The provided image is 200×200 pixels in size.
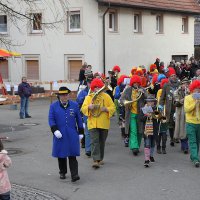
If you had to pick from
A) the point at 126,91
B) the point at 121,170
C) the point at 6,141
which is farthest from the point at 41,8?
the point at 121,170

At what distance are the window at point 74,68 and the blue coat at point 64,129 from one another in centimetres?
1944

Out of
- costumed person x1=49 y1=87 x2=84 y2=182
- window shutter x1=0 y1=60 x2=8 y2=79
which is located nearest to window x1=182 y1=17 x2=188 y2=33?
window shutter x1=0 y1=60 x2=8 y2=79

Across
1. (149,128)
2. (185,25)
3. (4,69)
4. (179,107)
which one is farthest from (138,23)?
(149,128)

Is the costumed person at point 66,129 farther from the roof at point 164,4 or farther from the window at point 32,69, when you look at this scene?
the window at point 32,69

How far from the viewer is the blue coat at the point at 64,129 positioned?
9.21m

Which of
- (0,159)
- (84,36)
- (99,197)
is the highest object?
(84,36)

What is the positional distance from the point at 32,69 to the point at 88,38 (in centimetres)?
453

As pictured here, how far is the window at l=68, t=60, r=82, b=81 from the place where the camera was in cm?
2877

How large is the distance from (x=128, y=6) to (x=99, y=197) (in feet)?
72.3

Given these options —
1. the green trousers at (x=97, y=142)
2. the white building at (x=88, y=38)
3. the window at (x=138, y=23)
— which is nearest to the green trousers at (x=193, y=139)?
the green trousers at (x=97, y=142)

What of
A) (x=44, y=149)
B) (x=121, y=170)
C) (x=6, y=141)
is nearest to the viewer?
(x=121, y=170)

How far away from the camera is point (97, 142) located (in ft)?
34.0

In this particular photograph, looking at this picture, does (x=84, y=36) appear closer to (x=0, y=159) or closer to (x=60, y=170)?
(x=60, y=170)

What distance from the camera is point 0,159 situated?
22.7 ft
